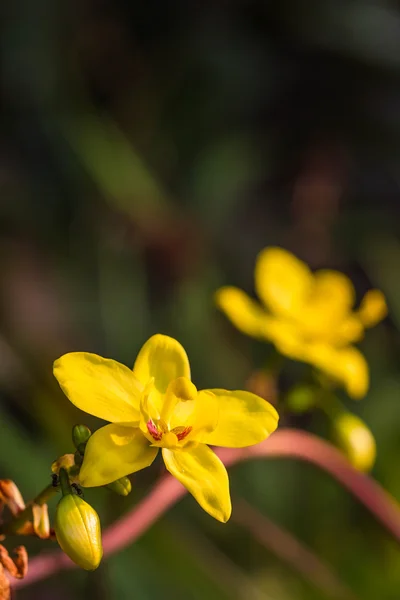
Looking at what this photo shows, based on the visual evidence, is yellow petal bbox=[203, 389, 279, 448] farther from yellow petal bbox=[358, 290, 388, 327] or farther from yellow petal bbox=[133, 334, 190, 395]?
yellow petal bbox=[358, 290, 388, 327]

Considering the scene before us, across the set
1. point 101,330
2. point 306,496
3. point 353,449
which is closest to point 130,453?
point 353,449

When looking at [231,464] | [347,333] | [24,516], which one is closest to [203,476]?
[24,516]

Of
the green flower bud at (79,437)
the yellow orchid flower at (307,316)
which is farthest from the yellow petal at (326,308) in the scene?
the green flower bud at (79,437)

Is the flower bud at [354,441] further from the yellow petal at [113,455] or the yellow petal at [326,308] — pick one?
the yellow petal at [113,455]

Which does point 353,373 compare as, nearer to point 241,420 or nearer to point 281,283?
point 281,283

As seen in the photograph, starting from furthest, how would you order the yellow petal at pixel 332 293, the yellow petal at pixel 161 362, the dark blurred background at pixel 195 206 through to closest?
1. the dark blurred background at pixel 195 206
2. the yellow petal at pixel 332 293
3. the yellow petal at pixel 161 362
